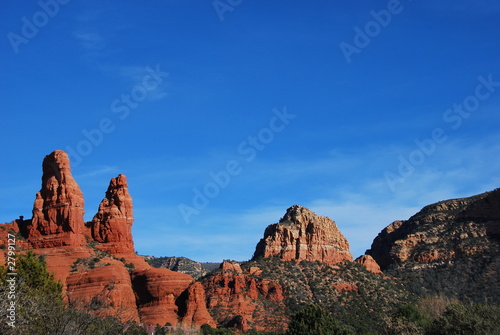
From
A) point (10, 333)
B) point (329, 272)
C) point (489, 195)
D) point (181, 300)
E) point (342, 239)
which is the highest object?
point (489, 195)

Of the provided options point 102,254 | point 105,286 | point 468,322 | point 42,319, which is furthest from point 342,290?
point 42,319

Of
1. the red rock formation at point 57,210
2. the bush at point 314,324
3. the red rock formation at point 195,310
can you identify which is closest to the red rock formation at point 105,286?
the red rock formation at point 195,310

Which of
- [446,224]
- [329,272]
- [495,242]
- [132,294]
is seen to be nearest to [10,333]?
[132,294]

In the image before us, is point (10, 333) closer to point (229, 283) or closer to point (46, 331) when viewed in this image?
point (46, 331)

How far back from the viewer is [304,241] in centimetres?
13088

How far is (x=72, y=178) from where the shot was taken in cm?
10088

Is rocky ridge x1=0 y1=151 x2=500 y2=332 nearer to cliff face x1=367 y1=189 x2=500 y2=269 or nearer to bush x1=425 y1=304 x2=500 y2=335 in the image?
cliff face x1=367 y1=189 x2=500 y2=269

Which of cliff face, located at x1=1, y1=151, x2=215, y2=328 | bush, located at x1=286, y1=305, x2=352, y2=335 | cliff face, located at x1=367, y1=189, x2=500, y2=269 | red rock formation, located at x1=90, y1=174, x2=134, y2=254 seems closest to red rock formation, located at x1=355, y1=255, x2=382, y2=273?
cliff face, located at x1=367, y1=189, x2=500, y2=269

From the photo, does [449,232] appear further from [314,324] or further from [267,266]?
[314,324]

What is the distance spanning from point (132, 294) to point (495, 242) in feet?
259

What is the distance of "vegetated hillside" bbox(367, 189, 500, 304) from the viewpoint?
402 feet

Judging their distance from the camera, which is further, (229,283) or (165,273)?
(229,283)

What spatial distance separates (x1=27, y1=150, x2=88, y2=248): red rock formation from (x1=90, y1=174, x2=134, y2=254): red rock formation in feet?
12.2

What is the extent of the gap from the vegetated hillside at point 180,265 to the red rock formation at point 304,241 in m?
24.8
